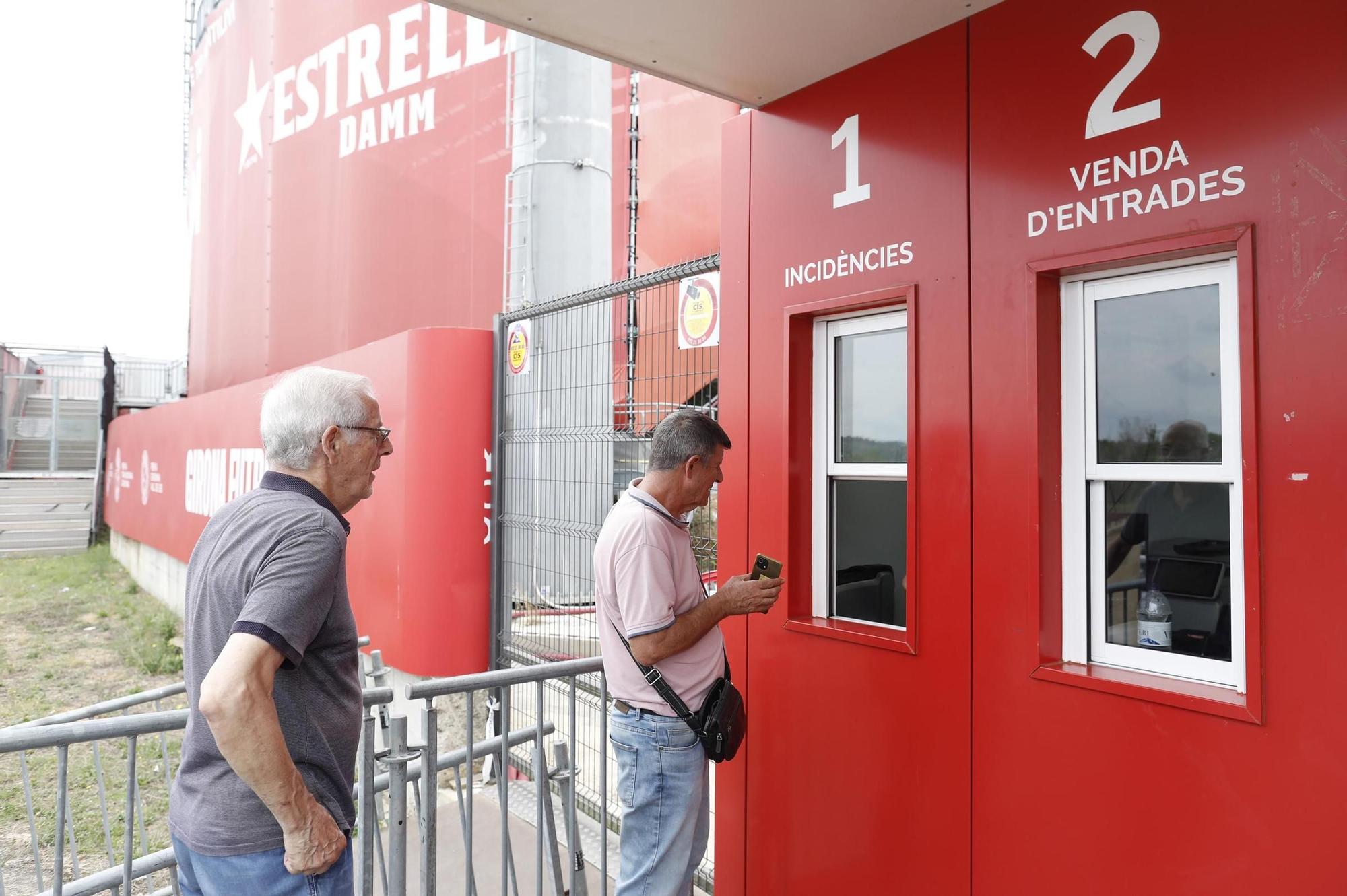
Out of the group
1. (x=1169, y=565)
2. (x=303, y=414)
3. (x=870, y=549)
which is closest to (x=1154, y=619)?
(x=1169, y=565)

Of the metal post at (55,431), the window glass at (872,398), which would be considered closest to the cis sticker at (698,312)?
the window glass at (872,398)

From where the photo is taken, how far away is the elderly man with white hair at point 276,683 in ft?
5.97

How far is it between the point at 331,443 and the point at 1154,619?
245 cm

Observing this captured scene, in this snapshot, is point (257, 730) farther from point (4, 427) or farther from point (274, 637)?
point (4, 427)

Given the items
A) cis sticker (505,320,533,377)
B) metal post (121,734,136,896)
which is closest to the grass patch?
metal post (121,734,136,896)

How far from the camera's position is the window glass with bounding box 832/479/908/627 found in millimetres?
3500

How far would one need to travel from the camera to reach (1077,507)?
2.86 metres

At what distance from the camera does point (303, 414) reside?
2150mm

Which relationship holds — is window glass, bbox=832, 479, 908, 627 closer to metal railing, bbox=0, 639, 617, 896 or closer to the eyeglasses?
metal railing, bbox=0, 639, 617, 896

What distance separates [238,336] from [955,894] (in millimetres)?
18930

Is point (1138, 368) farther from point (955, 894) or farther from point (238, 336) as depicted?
point (238, 336)

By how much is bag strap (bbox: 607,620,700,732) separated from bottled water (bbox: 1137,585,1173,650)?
4.67 feet

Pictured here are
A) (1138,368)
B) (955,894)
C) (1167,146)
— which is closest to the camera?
(1167,146)

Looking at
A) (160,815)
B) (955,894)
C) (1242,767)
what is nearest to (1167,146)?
(1242,767)
